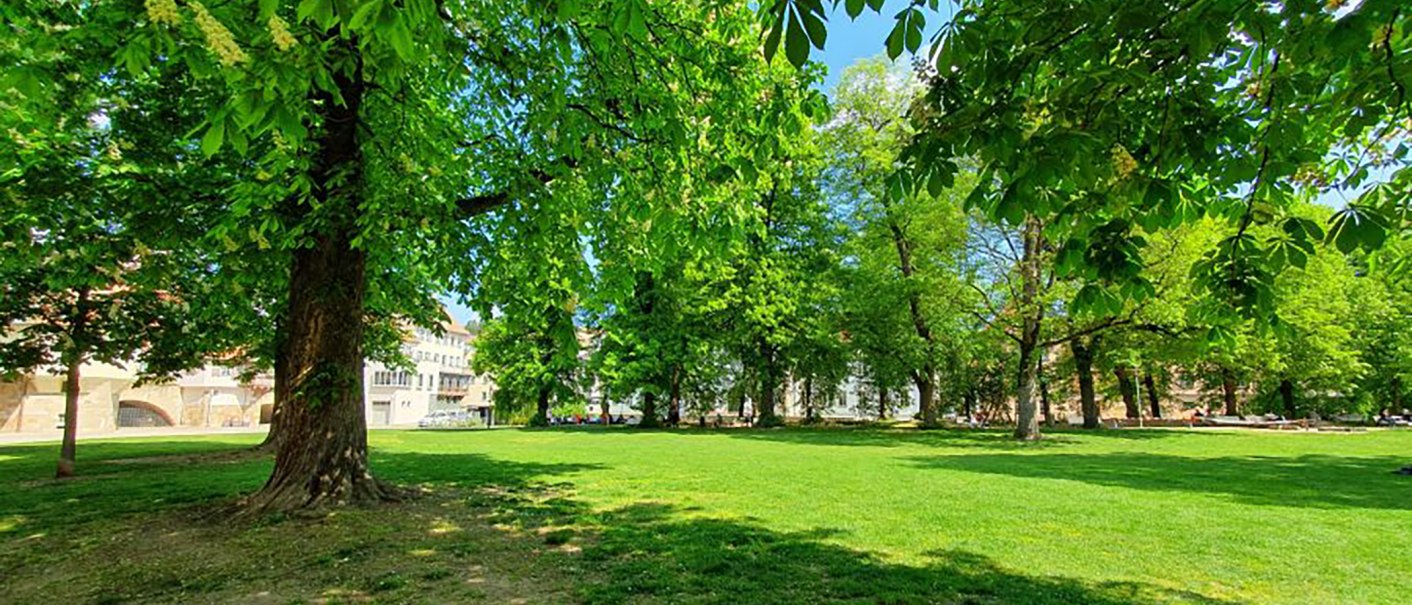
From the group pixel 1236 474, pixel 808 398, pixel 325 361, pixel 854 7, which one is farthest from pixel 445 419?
pixel 854 7

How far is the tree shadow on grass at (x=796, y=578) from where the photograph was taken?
16.8ft

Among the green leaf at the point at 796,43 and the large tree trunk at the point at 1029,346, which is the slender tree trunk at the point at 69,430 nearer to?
the green leaf at the point at 796,43

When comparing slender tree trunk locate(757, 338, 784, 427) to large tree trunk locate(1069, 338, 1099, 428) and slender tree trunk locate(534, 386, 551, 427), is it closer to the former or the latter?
slender tree trunk locate(534, 386, 551, 427)

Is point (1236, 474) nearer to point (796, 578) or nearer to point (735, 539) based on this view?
point (735, 539)

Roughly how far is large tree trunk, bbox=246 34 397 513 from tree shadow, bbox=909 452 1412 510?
1161cm

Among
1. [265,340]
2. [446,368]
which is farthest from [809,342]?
[446,368]

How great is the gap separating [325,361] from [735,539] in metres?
5.44

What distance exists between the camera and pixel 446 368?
9219cm

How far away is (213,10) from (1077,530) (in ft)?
30.4

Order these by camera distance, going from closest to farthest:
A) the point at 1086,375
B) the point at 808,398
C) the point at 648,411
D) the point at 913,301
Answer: the point at 913,301 < the point at 1086,375 < the point at 648,411 < the point at 808,398

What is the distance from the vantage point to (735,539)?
7102 millimetres

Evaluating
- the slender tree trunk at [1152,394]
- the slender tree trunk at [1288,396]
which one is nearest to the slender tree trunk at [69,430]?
the slender tree trunk at [1152,394]

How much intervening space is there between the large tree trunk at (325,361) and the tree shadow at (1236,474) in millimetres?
11609

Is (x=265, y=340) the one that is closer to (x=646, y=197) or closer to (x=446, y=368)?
(x=646, y=197)
